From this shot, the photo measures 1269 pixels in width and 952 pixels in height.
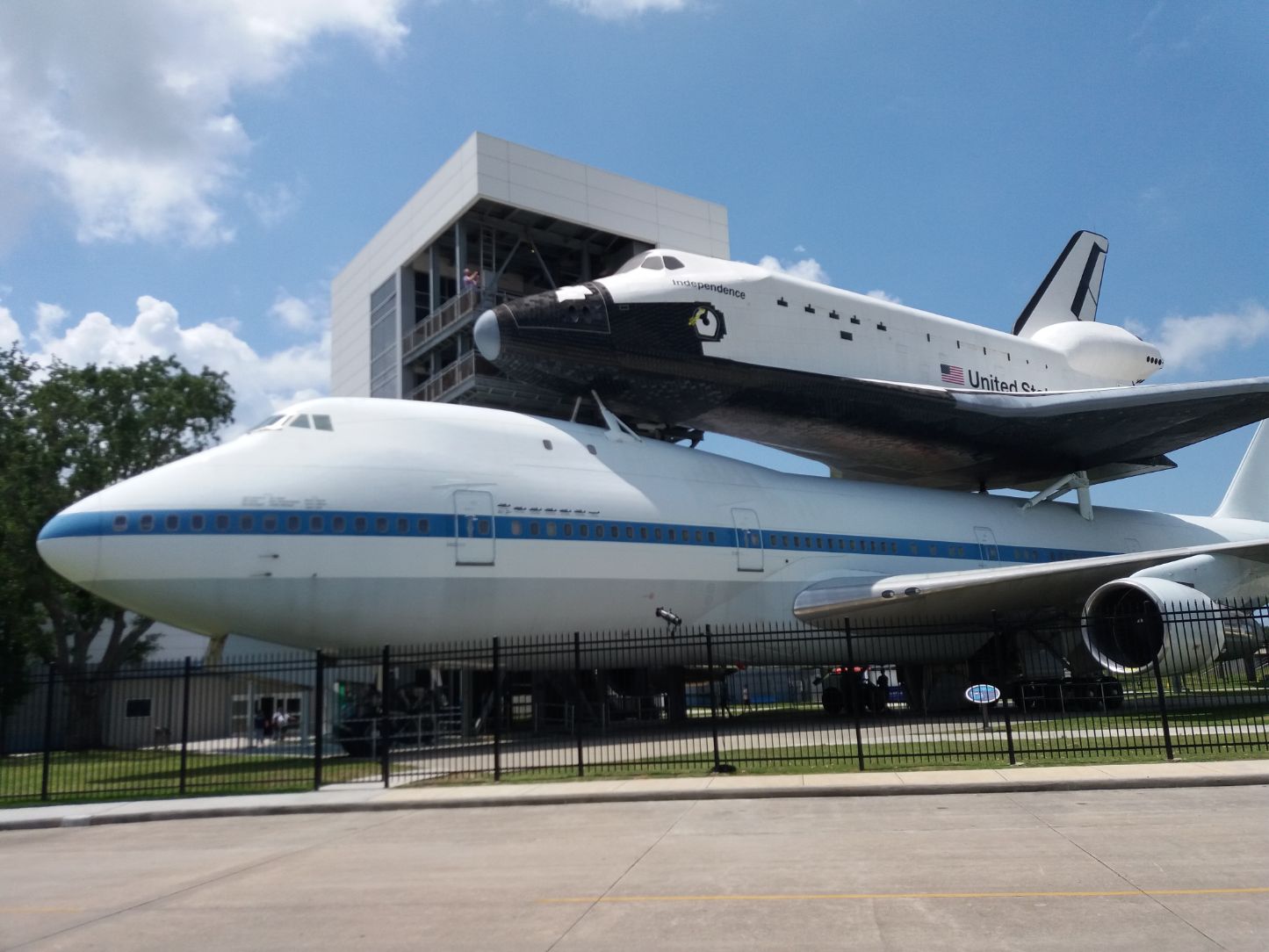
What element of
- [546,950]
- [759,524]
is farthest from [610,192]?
[546,950]

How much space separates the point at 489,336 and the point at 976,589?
412 inches

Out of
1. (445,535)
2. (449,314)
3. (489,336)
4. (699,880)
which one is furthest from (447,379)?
(699,880)

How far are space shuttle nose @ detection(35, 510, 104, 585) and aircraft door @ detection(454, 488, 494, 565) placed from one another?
5.06 meters

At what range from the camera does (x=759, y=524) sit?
786 inches

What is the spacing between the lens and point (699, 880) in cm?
681

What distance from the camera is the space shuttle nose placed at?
13.9 metres

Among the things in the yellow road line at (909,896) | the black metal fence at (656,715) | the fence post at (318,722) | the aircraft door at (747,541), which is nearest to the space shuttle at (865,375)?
the aircraft door at (747,541)

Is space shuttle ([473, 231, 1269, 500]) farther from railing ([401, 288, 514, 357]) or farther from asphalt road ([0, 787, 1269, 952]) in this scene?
railing ([401, 288, 514, 357])

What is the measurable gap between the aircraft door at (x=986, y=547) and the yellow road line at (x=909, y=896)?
19229mm

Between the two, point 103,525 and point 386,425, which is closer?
point 103,525

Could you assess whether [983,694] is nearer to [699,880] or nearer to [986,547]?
[699,880]

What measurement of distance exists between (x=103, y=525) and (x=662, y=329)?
10.7 metres

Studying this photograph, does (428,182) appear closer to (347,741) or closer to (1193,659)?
(347,741)

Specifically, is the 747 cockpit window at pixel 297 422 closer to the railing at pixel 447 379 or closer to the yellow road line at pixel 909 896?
the yellow road line at pixel 909 896
